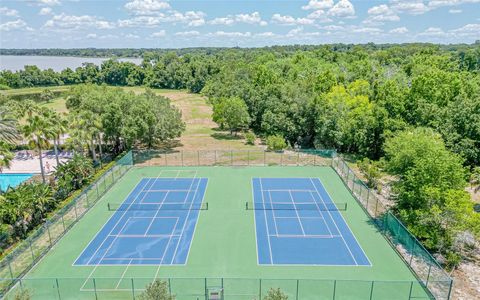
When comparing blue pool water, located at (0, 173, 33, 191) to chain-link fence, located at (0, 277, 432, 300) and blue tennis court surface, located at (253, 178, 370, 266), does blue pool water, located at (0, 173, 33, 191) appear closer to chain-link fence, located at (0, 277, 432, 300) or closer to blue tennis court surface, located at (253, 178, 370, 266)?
chain-link fence, located at (0, 277, 432, 300)

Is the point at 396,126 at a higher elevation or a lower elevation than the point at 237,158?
higher

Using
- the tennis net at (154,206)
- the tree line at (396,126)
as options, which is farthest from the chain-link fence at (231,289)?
the tennis net at (154,206)

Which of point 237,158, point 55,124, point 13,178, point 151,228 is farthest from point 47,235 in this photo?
point 237,158

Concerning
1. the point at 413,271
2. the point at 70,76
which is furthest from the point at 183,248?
the point at 70,76

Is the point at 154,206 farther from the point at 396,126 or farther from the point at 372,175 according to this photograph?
the point at 396,126

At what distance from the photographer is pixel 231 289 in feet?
54.2

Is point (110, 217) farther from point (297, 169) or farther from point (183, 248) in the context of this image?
point (297, 169)

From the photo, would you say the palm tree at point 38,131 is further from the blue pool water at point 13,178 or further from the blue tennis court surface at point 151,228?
the blue tennis court surface at point 151,228

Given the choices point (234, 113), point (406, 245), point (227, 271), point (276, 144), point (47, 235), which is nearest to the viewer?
point (227, 271)

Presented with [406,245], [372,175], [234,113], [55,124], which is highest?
[55,124]

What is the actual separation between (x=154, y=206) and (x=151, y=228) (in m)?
3.47

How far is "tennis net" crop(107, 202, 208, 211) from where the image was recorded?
26.4 meters

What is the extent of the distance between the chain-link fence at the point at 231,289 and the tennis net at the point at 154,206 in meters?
9.07

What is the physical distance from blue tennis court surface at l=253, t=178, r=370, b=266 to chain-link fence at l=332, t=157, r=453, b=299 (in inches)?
88.0
